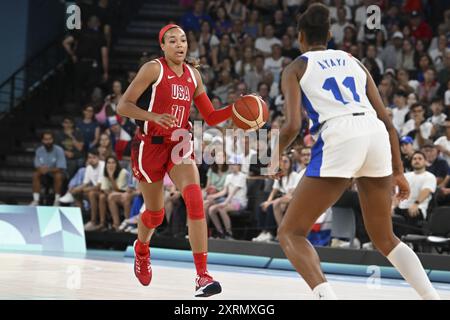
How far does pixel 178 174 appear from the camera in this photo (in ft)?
24.4

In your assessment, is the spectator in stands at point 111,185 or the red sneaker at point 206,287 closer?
the red sneaker at point 206,287

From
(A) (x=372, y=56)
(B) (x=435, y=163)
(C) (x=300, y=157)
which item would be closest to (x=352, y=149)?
(B) (x=435, y=163)

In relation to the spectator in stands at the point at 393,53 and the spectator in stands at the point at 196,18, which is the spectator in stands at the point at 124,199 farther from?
the spectator in stands at the point at 393,53

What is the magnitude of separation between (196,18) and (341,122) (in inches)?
525

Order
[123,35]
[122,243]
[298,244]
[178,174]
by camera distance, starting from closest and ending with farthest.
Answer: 1. [298,244]
2. [178,174]
3. [122,243]
4. [123,35]

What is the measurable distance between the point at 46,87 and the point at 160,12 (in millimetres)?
3240

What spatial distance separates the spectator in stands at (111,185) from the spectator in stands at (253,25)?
4.50m

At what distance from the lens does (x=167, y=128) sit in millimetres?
7195

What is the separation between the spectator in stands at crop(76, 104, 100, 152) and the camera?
16.6 m

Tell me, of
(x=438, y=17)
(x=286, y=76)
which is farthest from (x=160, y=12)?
(x=286, y=76)

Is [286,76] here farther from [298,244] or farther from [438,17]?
[438,17]

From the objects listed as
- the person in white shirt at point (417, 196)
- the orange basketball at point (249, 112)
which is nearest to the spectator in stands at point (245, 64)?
the person in white shirt at point (417, 196)

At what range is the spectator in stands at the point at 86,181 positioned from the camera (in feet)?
49.8

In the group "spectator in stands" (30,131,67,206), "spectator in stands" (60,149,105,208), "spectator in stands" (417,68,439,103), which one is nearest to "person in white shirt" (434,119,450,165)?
"spectator in stands" (417,68,439,103)
